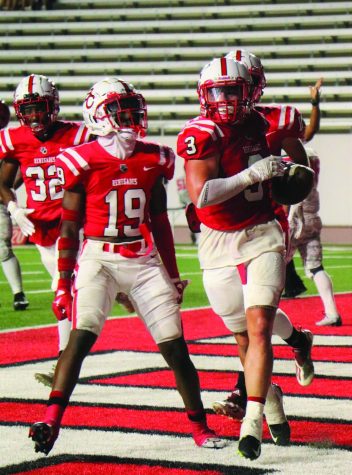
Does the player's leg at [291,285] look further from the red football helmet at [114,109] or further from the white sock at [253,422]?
the white sock at [253,422]

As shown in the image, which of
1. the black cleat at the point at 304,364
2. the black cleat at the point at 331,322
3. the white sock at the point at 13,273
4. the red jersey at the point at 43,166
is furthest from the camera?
the white sock at the point at 13,273

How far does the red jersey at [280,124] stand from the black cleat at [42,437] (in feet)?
4.87

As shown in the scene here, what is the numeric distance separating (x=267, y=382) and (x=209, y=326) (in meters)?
4.44

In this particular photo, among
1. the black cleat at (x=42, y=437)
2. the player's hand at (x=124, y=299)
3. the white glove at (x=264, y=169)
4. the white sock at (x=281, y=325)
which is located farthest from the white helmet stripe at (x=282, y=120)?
the black cleat at (x=42, y=437)

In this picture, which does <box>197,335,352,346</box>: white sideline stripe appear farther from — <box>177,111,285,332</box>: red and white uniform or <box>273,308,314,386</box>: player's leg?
<box>177,111,285,332</box>: red and white uniform

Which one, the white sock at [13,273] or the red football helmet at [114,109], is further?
the white sock at [13,273]

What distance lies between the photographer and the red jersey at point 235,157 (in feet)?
13.3

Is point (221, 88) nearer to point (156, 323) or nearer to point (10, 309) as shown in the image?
point (156, 323)

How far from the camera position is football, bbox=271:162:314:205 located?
13.9ft

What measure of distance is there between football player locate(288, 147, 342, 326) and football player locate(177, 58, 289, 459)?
3.85m

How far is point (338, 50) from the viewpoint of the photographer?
989 inches

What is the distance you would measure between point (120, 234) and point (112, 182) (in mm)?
203

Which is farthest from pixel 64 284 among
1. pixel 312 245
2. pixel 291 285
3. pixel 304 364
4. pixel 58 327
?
pixel 291 285

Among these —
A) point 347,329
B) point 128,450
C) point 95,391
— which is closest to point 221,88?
point 128,450
